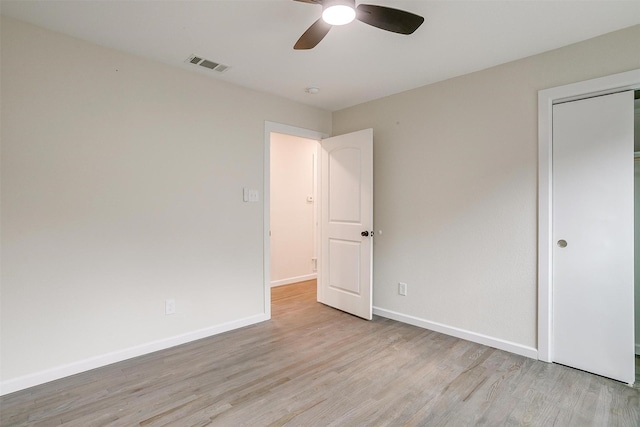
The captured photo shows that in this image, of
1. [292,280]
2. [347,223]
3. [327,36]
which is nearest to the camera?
[327,36]

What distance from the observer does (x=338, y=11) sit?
161cm

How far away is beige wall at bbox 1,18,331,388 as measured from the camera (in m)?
2.11

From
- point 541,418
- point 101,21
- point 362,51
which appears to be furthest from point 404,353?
point 101,21

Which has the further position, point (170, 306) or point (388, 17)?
point (170, 306)

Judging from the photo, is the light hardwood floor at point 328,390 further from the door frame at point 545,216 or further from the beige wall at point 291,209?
the beige wall at point 291,209

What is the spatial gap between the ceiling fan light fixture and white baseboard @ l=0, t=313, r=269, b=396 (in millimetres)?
2678

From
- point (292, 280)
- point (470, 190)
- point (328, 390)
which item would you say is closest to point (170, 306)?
point (328, 390)

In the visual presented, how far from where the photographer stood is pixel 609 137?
2.25 meters

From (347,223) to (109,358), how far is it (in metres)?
2.45

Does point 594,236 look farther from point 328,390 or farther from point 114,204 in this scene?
point 114,204

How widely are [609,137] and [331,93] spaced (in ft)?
7.65

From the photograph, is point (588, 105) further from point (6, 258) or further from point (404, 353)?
point (6, 258)

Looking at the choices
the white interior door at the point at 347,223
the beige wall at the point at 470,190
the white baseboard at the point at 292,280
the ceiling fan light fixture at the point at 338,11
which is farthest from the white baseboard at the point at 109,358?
the ceiling fan light fixture at the point at 338,11

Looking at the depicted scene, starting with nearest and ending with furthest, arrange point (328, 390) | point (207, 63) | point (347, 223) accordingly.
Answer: point (328, 390) < point (207, 63) < point (347, 223)
